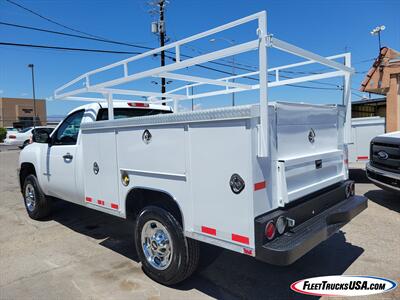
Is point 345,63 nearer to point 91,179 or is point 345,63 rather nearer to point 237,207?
point 237,207

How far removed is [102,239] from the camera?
16.7ft

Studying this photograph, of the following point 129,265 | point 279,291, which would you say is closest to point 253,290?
point 279,291

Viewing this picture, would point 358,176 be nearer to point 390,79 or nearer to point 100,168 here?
point 390,79

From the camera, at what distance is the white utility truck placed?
2656 millimetres

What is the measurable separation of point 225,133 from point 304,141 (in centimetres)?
105

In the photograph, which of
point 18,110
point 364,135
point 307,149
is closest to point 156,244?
point 307,149

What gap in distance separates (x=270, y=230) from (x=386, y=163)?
14.9ft

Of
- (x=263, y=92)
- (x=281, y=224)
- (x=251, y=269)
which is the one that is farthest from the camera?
(x=251, y=269)

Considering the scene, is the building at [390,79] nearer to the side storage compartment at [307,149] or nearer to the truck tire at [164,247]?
the side storage compartment at [307,149]

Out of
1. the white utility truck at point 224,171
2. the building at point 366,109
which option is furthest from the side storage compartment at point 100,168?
the building at point 366,109

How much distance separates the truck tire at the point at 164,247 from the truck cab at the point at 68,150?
4.91 ft

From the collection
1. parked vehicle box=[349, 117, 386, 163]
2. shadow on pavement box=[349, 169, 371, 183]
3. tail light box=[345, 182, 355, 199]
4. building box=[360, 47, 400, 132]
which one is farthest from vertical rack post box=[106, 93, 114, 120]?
building box=[360, 47, 400, 132]

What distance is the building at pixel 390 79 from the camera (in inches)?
496

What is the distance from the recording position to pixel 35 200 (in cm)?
603
